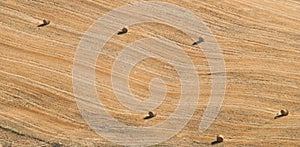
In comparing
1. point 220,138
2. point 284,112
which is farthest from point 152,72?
point 284,112

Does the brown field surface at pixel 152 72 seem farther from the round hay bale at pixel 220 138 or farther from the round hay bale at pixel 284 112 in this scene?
the round hay bale at pixel 220 138

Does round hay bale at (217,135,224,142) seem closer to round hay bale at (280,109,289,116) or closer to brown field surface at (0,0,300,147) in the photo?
brown field surface at (0,0,300,147)

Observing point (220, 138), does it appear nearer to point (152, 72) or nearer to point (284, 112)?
point (284, 112)

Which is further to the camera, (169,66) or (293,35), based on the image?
(293,35)

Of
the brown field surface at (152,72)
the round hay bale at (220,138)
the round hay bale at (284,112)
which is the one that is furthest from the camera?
the round hay bale at (284,112)

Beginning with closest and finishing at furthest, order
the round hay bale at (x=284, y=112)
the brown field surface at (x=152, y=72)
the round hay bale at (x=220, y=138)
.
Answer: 1. the round hay bale at (x=220, y=138)
2. the brown field surface at (x=152, y=72)
3. the round hay bale at (x=284, y=112)

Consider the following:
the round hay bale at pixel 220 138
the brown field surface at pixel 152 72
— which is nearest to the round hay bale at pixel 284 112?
the brown field surface at pixel 152 72

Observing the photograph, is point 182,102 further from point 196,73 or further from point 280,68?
point 280,68

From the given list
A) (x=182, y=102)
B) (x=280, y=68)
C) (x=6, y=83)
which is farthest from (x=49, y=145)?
(x=280, y=68)

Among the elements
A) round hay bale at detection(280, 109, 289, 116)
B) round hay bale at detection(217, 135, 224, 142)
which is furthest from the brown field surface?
round hay bale at detection(217, 135, 224, 142)
